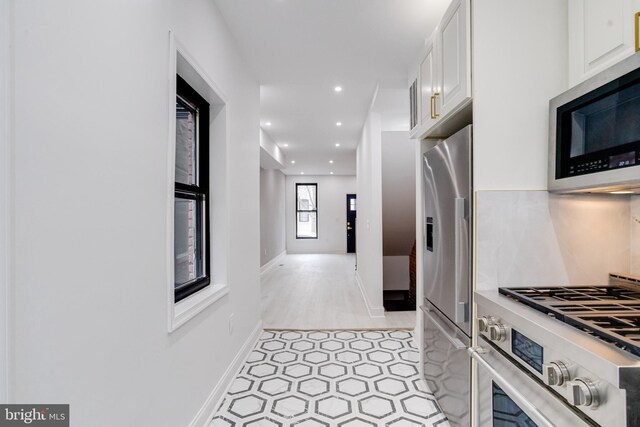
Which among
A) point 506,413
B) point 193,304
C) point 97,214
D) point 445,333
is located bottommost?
point 506,413

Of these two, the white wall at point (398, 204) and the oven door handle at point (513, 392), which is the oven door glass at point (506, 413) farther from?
the white wall at point (398, 204)

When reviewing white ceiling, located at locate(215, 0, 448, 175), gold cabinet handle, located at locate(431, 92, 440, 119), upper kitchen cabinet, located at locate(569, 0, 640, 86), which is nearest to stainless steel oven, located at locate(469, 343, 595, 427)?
upper kitchen cabinet, located at locate(569, 0, 640, 86)

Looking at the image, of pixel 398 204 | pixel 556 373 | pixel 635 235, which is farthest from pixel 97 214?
pixel 398 204

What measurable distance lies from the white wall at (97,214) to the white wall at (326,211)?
890 cm

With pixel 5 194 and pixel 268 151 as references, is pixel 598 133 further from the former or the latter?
pixel 268 151

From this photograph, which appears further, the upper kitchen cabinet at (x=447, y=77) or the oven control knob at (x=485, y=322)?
the upper kitchen cabinet at (x=447, y=77)

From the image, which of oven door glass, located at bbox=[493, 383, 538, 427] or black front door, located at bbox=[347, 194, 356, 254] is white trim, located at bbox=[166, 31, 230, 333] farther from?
black front door, located at bbox=[347, 194, 356, 254]

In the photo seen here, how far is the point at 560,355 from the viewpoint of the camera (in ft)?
3.10

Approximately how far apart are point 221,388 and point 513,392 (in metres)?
1.77

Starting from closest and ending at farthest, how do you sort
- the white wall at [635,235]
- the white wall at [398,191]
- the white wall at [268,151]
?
the white wall at [635,235] → the white wall at [398,191] → the white wall at [268,151]

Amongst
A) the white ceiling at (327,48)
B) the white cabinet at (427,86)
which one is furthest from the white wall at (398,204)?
the white cabinet at (427,86)

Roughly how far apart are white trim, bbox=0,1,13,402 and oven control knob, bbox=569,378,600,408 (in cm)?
144

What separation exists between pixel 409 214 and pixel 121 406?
430 centimetres

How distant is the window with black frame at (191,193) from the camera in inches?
77.2
